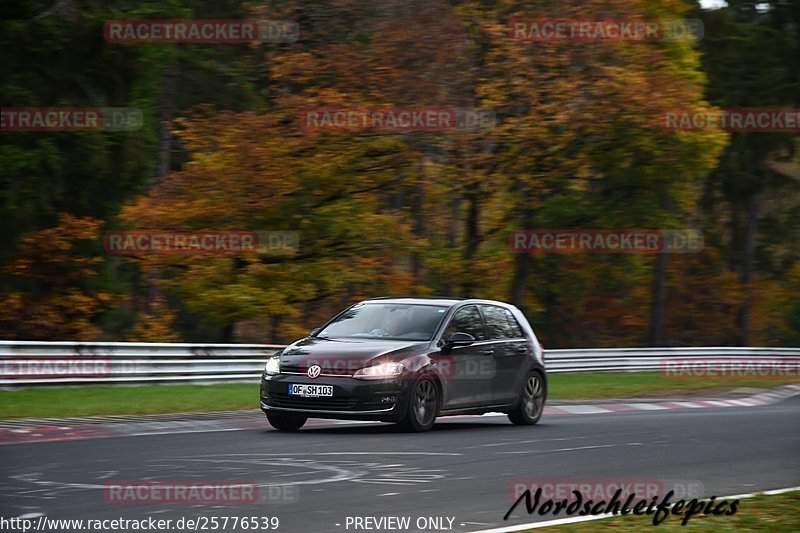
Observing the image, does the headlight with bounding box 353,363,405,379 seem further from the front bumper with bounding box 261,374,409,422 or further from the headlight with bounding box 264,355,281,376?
the headlight with bounding box 264,355,281,376

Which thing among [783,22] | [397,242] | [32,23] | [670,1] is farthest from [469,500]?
[783,22]

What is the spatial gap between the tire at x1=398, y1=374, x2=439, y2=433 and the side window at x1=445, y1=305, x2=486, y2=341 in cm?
95

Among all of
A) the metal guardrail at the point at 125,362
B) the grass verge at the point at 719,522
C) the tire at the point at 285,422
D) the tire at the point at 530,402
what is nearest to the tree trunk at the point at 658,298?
the metal guardrail at the point at 125,362

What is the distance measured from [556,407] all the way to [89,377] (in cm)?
788

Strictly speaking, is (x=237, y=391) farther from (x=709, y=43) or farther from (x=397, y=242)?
(x=709, y=43)

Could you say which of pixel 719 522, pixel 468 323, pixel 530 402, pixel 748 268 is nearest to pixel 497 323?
pixel 468 323

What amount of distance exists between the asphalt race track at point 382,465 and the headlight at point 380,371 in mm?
676

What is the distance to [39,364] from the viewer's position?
21.0 metres

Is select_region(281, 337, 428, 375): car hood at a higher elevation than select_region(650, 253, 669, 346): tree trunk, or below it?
higher

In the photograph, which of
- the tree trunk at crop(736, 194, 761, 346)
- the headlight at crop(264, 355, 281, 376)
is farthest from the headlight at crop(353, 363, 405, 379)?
the tree trunk at crop(736, 194, 761, 346)

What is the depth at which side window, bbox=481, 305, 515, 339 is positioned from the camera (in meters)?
17.4

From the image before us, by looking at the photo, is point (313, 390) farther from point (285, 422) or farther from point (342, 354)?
point (285, 422)

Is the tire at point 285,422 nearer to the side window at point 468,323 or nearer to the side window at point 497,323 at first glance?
the side window at point 468,323

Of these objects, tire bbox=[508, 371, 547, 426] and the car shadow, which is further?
tire bbox=[508, 371, 547, 426]
